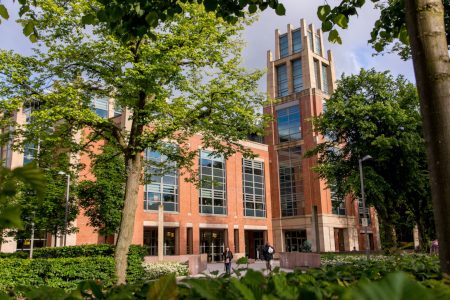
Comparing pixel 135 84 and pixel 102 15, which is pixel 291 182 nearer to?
pixel 135 84

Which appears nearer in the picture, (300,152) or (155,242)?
(155,242)

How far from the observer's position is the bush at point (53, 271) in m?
14.7

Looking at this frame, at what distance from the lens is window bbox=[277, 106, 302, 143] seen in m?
50.0

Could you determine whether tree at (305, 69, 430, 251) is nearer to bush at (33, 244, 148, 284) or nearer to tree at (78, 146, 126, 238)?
bush at (33, 244, 148, 284)

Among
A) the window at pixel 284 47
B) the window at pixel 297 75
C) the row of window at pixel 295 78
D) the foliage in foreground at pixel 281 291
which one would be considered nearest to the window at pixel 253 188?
the row of window at pixel 295 78

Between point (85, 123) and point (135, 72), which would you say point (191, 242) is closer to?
point (85, 123)

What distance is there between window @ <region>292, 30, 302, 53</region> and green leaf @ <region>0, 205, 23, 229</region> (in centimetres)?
5519

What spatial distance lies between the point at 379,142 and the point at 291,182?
26.4 m

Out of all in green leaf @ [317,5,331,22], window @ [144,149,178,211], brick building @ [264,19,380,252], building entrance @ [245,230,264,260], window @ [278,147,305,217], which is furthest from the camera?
window @ [278,147,305,217]

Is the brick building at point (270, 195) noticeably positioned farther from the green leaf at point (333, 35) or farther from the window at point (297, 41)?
the green leaf at point (333, 35)

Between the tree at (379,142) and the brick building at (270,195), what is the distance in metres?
8.77

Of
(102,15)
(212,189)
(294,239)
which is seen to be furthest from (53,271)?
(294,239)

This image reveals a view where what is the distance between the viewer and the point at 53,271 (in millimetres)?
15773

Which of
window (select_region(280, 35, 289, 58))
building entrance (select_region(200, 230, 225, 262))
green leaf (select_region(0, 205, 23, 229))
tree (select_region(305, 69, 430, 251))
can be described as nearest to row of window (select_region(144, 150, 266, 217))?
building entrance (select_region(200, 230, 225, 262))
